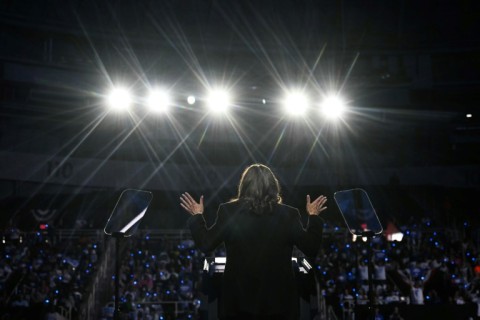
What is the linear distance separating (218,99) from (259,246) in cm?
1622

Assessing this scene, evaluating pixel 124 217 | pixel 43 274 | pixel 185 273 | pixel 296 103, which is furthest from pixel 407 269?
pixel 124 217

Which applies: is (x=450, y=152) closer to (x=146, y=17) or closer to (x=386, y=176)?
(x=386, y=176)

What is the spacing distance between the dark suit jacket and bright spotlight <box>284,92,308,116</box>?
52.7 ft

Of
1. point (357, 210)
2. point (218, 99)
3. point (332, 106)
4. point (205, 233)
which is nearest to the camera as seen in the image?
point (205, 233)

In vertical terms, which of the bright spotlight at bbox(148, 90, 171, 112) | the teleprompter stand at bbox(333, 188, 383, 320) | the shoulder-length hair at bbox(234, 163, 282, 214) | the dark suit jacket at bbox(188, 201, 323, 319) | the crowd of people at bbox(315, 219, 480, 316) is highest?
the bright spotlight at bbox(148, 90, 171, 112)

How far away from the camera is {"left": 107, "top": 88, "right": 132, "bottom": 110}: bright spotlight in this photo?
18245mm

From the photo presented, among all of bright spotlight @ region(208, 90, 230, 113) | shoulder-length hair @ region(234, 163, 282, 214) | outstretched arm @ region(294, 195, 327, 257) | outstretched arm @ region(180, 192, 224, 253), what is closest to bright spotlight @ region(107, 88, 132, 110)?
bright spotlight @ region(208, 90, 230, 113)

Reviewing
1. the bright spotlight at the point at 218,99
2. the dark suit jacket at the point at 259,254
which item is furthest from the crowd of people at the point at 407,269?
the dark suit jacket at the point at 259,254

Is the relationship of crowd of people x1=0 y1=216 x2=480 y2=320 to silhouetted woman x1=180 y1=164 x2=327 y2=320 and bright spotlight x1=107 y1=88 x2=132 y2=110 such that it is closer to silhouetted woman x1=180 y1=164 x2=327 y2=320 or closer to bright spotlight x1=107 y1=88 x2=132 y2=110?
bright spotlight x1=107 y1=88 x2=132 y2=110

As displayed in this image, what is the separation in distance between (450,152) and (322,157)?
18.7 ft

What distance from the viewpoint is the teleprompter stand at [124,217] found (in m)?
4.29

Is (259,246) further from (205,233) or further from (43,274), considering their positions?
(43,274)

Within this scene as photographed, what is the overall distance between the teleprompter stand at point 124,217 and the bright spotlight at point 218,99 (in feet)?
47.0

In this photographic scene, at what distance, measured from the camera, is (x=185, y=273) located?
14.6 metres
